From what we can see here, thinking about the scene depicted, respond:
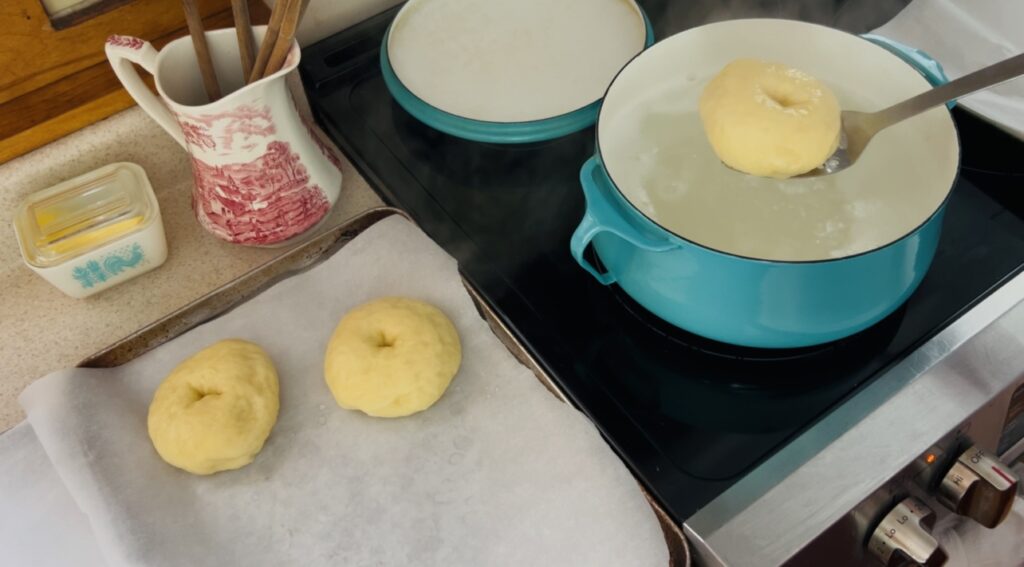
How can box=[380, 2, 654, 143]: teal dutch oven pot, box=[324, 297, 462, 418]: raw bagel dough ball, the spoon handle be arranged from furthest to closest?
box=[380, 2, 654, 143]: teal dutch oven pot, box=[324, 297, 462, 418]: raw bagel dough ball, the spoon handle

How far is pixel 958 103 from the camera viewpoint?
2.72 feet

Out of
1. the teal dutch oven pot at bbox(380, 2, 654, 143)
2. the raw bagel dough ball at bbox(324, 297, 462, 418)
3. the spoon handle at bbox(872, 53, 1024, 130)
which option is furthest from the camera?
the teal dutch oven pot at bbox(380, 2, 654, 143)

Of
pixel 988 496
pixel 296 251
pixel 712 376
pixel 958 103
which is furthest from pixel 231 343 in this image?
pixel 958 103

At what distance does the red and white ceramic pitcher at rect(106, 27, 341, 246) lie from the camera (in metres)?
0.67

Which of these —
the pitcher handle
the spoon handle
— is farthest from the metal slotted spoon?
the pitcher handle

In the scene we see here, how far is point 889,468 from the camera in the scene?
605 millimetres

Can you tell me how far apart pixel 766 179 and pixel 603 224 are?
7.7 inches

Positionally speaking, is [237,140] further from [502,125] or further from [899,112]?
[899,112]

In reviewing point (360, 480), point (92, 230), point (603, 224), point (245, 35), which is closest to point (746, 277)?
point (603, 224)

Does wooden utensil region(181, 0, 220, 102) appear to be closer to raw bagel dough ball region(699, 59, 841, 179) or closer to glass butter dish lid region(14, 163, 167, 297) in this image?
glass butter dish lid region(14, 163, 167, 297)

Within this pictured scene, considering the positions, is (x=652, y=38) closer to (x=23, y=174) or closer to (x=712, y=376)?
(x=712, y=376)

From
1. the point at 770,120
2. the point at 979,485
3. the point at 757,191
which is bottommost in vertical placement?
the point at 979,485

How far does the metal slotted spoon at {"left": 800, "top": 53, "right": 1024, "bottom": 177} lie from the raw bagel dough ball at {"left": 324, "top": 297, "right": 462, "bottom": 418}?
0.35 meters

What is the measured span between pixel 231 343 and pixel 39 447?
174 mm
